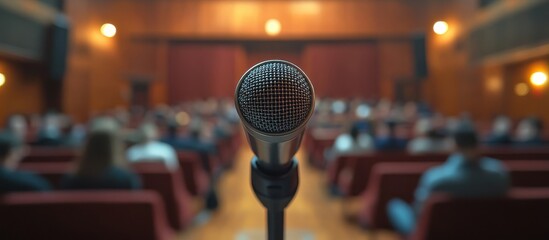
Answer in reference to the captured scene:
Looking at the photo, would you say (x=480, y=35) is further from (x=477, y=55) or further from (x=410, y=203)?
(x=410, y=203)

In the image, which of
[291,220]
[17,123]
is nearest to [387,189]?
[291,220]

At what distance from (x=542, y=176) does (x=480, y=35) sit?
5.88 m

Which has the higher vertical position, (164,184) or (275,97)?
(275,97)

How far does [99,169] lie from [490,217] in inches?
84.2

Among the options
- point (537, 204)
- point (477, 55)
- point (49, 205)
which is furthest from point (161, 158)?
point (477, 55)

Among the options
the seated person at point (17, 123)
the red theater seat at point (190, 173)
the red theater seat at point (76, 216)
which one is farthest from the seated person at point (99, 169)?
the seated person at point (17, 123)

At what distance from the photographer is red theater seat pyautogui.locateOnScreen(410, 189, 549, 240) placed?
194cm

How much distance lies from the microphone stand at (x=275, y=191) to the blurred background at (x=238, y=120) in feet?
0.88

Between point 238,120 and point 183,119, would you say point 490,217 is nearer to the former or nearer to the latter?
point 238,120

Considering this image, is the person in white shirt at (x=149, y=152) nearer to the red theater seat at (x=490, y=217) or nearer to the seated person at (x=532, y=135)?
the red theater seat at (x=490, y=217)

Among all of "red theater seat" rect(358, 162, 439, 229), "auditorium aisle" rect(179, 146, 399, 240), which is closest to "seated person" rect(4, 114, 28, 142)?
"auditorium aisle" rect(179, 146, 399, 240)

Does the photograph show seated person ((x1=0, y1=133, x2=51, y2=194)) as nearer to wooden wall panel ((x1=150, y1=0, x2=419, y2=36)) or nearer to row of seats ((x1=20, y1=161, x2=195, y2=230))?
row of seats ((x1=20, y1=161, x2=195, y2=230))

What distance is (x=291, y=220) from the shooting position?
4180 millimetres

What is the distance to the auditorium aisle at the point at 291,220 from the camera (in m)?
3.70
